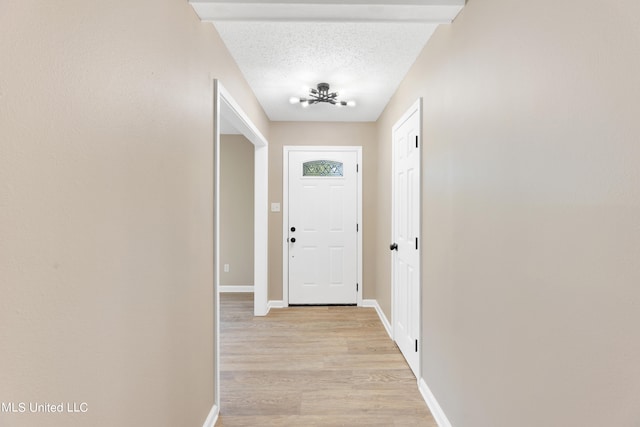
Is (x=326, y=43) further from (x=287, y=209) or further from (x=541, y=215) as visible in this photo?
(x=287, y=209)

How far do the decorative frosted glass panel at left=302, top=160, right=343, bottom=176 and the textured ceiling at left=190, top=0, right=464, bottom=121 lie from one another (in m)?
0.71

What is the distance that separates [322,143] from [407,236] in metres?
1.96

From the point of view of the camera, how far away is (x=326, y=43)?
222 centimetres

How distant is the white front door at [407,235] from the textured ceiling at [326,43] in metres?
0.46

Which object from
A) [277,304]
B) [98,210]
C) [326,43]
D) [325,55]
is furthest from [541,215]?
[277,304]

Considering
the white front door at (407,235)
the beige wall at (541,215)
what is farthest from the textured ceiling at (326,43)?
the white front door at (407,235)

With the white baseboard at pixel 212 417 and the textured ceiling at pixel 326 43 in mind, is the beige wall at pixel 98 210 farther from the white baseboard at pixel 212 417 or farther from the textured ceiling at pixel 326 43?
the textured ceiling at pixel 326 43

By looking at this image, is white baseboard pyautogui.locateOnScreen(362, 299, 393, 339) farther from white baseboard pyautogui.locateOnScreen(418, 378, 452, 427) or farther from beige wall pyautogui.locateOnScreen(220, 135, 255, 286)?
beige wall pyautogui.locateOnScreen(220, 135, 255, 286)

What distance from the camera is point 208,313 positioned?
6.12 ft

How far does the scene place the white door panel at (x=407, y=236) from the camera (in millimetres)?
2416

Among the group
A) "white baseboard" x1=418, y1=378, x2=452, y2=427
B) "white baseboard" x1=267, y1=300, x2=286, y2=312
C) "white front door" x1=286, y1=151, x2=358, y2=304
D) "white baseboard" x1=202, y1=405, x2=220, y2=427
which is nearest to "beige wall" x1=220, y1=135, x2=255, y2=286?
"white baseboard" x1=267, y1=300, x2=286, y2=312

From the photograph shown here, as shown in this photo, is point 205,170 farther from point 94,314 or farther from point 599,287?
point 599,287

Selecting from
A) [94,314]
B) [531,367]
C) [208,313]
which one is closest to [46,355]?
[94,314]

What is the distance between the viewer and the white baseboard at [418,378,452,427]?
72.6 inches
